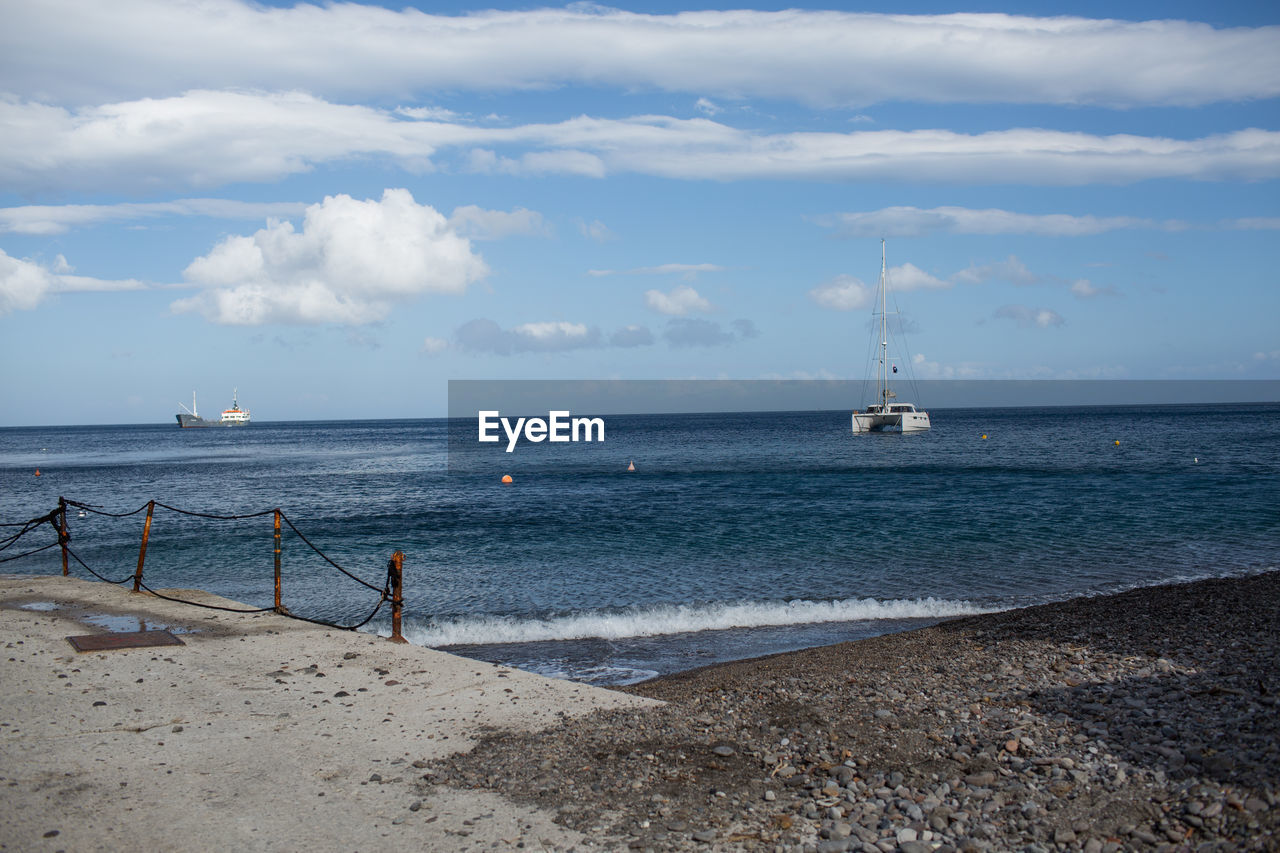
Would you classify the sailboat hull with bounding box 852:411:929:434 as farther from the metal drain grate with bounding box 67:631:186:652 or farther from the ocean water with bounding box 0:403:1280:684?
the metal drain grate with bounding box 67:631:186:652

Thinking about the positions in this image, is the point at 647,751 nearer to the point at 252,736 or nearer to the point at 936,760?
the point at 936,760

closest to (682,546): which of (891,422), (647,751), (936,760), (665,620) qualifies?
(665,620)

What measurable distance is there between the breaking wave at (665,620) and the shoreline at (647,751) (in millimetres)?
3982

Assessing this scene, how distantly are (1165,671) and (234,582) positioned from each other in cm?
1705

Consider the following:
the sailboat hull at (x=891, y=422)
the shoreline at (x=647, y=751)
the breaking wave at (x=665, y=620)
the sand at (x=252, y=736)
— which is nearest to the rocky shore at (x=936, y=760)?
the shoreline at (x=647, y=751)

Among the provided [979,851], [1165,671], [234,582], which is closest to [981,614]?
[1165,671]

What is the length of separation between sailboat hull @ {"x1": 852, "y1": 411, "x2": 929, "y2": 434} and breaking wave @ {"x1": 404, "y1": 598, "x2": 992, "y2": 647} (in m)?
69.7

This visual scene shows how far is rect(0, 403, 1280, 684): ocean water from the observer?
14047 mm

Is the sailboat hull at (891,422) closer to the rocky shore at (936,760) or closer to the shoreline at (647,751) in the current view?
the shoreline at (647,751)

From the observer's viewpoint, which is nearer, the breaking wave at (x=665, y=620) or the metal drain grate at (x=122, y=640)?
the metal drain grate at (x=122, y=640)

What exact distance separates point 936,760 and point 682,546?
16.1 m

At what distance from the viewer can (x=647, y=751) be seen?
250 inches

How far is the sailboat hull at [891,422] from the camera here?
269 feet

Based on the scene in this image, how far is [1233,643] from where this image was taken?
8852mm
